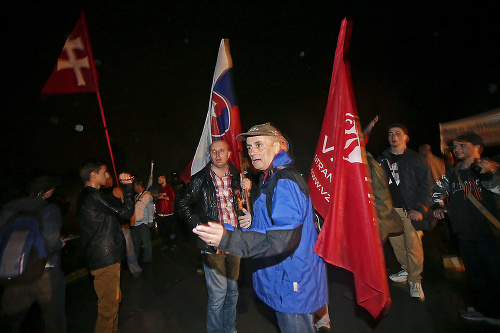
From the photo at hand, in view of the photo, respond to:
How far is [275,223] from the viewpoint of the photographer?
1764 millimetres

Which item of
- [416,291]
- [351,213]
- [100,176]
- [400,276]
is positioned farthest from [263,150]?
[400,276]

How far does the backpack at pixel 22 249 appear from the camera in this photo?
2.50 meters

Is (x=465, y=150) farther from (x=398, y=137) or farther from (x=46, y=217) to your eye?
(x=46, y=217)

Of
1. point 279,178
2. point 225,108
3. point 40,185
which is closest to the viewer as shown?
point 279,178

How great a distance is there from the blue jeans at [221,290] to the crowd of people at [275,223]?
0.01 meters

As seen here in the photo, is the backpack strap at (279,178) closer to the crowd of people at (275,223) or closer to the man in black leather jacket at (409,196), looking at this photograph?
the crowd of people at (275,223)

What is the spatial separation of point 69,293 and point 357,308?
477 centimetres

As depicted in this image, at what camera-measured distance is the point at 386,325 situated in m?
3.37

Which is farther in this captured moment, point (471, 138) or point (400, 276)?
point (400, 276)

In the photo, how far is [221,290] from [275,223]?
1.74 m

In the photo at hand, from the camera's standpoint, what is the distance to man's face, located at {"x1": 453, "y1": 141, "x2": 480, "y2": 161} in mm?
3254

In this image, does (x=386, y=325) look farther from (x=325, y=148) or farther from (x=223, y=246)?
(x=223, y=246)

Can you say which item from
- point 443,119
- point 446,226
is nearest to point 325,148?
point 446,226

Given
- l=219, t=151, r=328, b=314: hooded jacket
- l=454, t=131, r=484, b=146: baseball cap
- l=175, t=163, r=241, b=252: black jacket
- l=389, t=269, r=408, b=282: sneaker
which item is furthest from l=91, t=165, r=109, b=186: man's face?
l=389, t=269, r=408, b=282: sneaker
